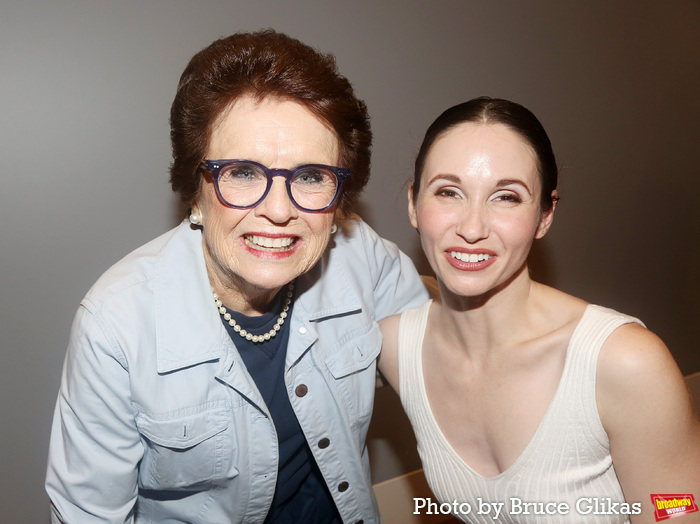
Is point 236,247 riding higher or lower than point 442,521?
higher

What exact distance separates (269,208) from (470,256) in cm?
51

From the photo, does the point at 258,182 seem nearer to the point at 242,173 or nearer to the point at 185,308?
the point at 242,173

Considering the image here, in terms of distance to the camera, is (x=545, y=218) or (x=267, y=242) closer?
(x=267, y=242)

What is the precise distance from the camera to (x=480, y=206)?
1.38 m

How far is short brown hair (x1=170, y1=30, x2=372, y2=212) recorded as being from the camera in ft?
4.29

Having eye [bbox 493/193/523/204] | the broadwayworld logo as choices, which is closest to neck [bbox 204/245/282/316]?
eye [bbox 493/193/523/204]

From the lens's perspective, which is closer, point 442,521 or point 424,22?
point 424,22

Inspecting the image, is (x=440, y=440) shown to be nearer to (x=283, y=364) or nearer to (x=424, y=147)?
(x=283, y=364)

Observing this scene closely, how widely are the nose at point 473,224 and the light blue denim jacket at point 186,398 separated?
459 millimetres

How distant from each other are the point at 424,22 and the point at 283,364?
1388mm

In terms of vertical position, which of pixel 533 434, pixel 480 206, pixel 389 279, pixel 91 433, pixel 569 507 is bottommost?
pixel 569 507

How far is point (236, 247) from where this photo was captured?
1.36 m

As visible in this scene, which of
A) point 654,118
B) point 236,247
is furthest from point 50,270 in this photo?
point 654,118

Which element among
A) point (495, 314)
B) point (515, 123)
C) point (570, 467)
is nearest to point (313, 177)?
point (515, 123)
